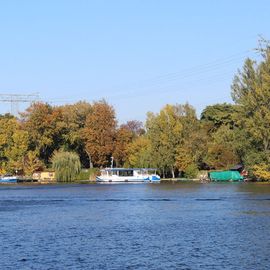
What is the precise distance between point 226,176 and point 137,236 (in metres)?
76.6

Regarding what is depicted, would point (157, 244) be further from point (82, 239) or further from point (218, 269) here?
point (218, 269)

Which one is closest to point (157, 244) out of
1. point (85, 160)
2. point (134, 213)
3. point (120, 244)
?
point (120, 244)

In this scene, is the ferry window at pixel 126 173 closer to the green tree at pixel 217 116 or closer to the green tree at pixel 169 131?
the green tree at pixel 169 131

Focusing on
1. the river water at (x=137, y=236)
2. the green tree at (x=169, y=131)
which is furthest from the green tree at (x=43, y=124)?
the river water at (x=137, y=236)

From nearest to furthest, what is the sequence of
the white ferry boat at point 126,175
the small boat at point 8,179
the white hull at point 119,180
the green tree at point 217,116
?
the white ferry boat at point 126,175 < the white hull at point 119,180 < the small boat at point 8,179 < the green tree at point 217,116

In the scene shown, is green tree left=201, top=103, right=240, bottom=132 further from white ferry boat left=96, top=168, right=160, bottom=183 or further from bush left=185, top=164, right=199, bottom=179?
white ferry boat left=96, top=168, right=160, bottom=183

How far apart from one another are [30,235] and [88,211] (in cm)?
1622

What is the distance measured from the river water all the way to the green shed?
5194 centimetres

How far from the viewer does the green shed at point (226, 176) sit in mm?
110625

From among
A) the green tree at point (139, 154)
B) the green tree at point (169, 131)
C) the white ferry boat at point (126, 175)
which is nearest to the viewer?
the green tree at point (169, 131)

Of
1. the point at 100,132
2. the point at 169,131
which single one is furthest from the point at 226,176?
the point at 100,132

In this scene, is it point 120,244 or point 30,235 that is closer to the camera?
point 120,244

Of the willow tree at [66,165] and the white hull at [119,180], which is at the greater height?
the willow tree at [66,165]

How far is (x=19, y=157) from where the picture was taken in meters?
131
